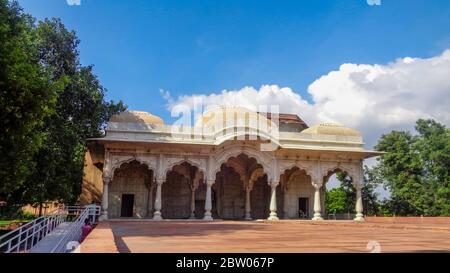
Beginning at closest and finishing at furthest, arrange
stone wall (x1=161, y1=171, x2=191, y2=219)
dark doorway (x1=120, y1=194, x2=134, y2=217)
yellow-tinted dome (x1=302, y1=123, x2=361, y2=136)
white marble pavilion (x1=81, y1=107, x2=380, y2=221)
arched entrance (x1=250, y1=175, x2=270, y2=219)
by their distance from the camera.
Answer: white marble pavilion (x1=81, y1=107, x2=380, y2=221) → dark doorway (x1=120, y1=194, x2=134, y2=217) → stone wall (x1=161, y1=171, x2=191, y2=219) → yellow-tinted dome (x1=302, y1=123, x2=361, y2=136) → arched entrance (x1=250, y1=175, x2=270, y2=219)

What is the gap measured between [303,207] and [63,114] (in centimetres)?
1516

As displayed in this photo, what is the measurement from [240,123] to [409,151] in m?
19.1

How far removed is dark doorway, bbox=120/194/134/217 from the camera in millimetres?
22188

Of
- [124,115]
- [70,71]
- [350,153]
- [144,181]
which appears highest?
[70,71]

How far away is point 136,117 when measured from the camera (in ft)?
72.8

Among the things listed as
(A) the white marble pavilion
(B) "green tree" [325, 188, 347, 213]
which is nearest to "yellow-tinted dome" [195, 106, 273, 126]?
(A) the white marble pavilion

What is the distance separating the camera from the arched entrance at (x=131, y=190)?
71.9 ft

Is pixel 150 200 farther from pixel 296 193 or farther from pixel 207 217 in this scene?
pixel 296 193

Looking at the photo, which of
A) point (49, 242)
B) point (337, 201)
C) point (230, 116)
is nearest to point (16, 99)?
point (49, 242)

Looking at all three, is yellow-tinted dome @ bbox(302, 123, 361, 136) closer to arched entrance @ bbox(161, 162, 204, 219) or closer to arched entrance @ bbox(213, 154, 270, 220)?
arched entrance @ bbox(213, 154, 270, 220)

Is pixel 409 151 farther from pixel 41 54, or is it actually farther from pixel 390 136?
pixel 41 54

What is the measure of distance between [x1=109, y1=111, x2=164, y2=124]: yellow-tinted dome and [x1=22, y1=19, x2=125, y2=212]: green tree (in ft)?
3.53
